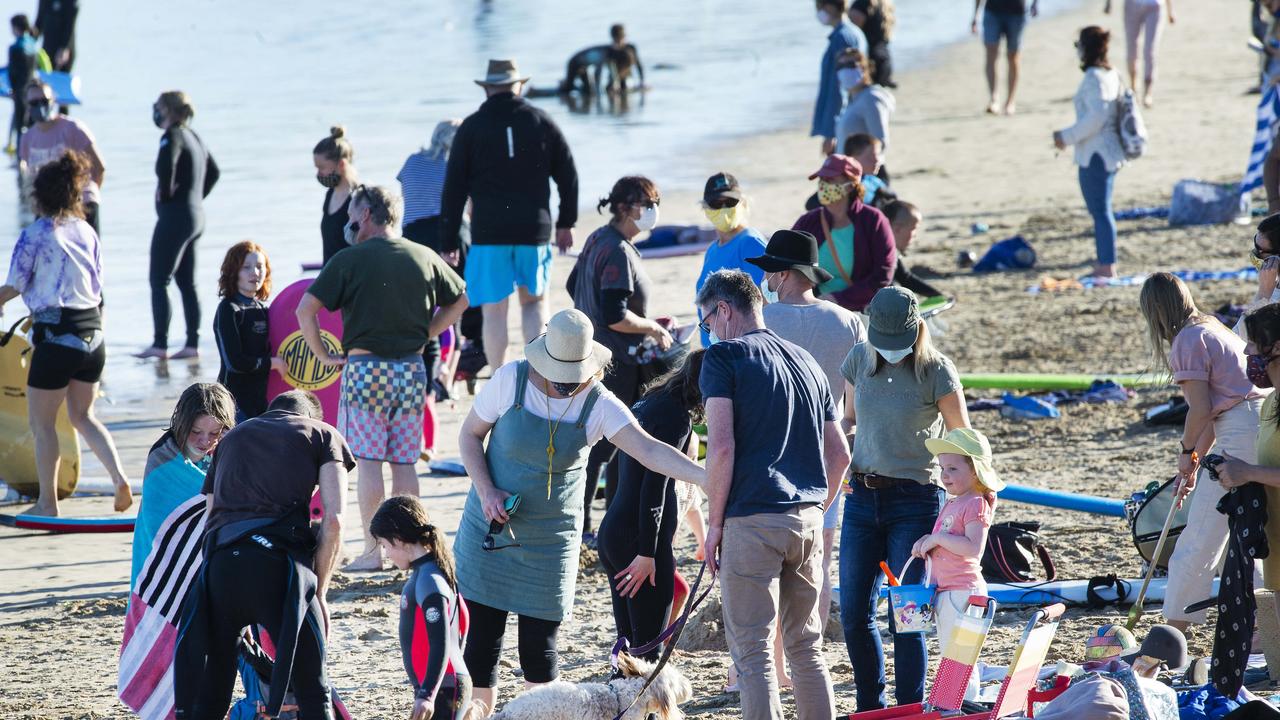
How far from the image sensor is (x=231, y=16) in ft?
182

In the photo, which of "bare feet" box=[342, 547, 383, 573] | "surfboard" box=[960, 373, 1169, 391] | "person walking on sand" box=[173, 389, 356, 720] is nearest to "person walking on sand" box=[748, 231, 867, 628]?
"person walking on sand" box=[173, 389, 356, 720]

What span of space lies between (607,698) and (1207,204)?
1144 cm

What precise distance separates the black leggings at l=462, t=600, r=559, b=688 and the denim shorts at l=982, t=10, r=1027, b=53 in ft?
59.0

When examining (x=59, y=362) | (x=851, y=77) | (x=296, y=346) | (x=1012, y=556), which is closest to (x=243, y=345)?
(x=296, y=346)

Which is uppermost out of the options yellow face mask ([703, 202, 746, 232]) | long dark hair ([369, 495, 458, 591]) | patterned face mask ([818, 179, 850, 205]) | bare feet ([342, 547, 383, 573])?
patterned face mask ([818, 179, 850, 205])

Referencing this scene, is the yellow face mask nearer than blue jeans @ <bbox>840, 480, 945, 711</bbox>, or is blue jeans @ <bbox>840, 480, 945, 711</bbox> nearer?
blue jeans @ <bbox>840, 480, 945, 711</bbox>

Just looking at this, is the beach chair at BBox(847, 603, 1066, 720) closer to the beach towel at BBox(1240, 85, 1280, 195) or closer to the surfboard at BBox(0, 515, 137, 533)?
the surfboard at BBox(0, 515, 137, 533)

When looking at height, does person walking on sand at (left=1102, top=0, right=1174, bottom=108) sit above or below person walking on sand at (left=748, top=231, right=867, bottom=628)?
above

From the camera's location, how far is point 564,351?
4.94m

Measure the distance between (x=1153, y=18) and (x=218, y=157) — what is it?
1398cm

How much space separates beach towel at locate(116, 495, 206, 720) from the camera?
526 cm

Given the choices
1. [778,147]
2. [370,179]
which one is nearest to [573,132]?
[778,147]

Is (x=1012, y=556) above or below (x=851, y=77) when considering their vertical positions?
below

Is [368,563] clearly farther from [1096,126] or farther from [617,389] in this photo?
[1096,126]
